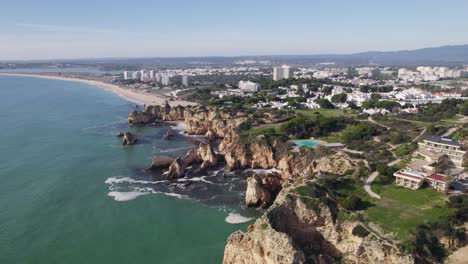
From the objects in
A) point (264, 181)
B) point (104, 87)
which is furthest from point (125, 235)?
point (104, 87)

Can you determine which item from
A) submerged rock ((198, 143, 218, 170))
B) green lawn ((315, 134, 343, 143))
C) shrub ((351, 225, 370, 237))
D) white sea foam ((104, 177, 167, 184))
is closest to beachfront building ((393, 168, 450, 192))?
shrub ((351, 225, 370, 237))

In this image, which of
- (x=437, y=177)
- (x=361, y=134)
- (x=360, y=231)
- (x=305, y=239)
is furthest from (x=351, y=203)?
(x=361, y=134)

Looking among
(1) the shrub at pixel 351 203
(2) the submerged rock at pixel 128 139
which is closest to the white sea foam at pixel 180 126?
(2) the submerged rock at pixel 128 139

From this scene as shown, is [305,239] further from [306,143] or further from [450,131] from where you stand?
[450,131]

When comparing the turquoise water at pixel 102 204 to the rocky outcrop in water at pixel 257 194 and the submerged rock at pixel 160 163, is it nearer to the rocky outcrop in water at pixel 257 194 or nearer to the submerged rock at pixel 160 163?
the rocky outcrop in water at pixel 257 194

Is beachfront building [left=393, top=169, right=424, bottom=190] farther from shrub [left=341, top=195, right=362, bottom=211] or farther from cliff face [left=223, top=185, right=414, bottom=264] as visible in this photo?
cliff face [left=223, top=185, right=414, bottom=264]

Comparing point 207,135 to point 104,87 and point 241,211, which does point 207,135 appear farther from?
point 104,87
